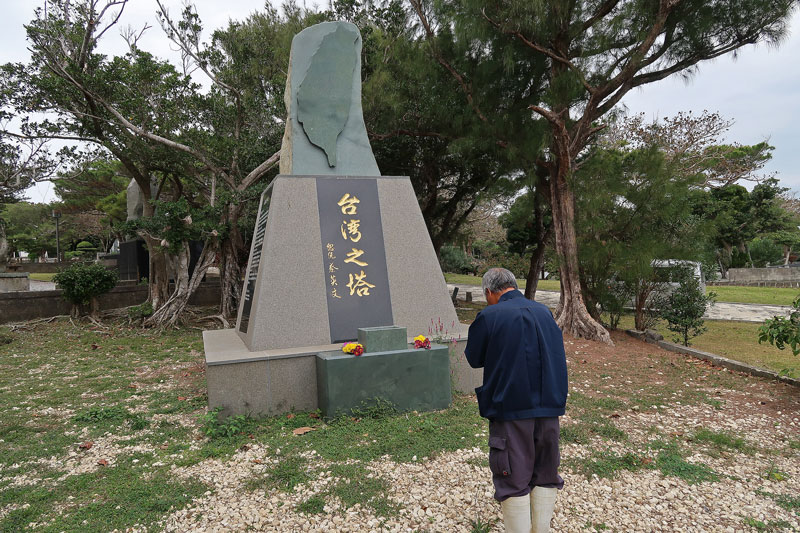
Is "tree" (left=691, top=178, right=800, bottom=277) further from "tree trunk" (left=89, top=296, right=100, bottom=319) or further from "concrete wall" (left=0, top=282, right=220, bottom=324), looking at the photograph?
"tree trunk" (left=89, top=296, right=100, bottom=319)

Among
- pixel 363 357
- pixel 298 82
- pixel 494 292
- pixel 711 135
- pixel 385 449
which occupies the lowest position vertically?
pixel 385 449

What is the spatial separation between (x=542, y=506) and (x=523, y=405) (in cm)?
49

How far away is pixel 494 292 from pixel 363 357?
1815mm

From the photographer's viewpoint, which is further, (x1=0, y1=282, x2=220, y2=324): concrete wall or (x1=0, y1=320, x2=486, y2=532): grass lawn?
(x1=0, y1=282, x2=220, y2=324): concrete wall

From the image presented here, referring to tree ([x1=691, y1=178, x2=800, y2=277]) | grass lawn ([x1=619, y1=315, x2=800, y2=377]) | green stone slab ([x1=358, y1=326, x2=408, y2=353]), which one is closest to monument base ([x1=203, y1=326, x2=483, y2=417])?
green stone slab ([x1=358, y1=326, x2=408, y2=353])

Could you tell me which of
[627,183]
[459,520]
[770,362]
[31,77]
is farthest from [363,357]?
[31,77]

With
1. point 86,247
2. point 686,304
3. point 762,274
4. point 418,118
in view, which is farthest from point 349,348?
point 86,247

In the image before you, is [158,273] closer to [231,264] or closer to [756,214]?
[231,264]

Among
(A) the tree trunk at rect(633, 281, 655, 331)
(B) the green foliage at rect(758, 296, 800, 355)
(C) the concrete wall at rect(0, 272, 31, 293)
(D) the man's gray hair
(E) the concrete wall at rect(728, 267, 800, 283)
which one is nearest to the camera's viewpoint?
(D) the man's gray hair

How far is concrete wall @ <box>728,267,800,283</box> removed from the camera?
2215 cm

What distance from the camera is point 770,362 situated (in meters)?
6.44

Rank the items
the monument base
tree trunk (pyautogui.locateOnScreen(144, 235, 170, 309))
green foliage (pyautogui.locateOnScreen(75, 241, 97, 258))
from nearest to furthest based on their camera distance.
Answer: the monument base → tree trunk (pyautogui.locateOnScreen(144, 235, 170, 309)) → green foliage (pyautogui.locateOnScreen(75, 241, 97, 258))

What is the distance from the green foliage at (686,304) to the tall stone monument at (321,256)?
15.5 ft

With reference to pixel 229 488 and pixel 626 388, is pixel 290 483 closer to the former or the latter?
pixel 229 488
